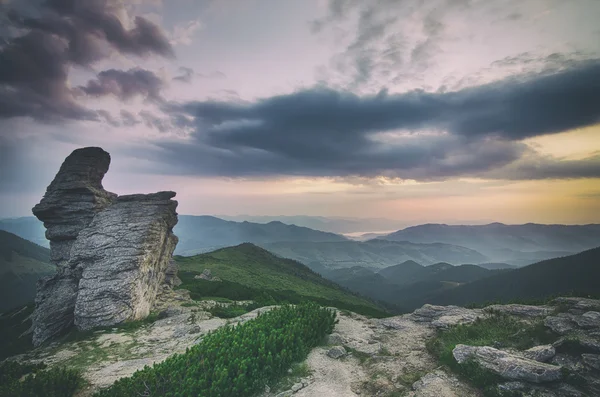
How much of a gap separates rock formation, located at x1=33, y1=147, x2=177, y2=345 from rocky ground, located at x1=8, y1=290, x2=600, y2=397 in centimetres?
347

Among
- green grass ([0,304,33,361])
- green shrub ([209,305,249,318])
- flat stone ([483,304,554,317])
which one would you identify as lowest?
green grass ([0,304,33,361])

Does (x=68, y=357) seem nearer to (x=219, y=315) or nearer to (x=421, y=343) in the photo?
(x=219, y=315)

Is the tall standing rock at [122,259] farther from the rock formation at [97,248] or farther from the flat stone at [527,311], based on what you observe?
the flat stone at [527,311]

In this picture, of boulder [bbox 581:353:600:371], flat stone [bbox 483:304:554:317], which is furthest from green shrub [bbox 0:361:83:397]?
flat stone [bbox 483:304:554:317]

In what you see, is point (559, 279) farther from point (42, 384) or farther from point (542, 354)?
point (42, 384)

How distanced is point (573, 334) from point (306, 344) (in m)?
14.0

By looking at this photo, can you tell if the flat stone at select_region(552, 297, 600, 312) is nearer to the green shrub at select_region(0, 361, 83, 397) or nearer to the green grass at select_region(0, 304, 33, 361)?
the green shrub at select_region(0, 361, 83, 397)

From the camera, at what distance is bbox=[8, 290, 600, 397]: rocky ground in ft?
37.4

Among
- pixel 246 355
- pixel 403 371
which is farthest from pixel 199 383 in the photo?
pixel 403 371

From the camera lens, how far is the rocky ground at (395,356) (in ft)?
37.4

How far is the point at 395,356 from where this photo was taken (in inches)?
623

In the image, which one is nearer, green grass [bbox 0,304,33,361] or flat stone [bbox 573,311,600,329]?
flat stone [bbox 573,311,600,329]

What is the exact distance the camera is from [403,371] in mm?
13859

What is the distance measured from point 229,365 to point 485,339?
14.3 metres
